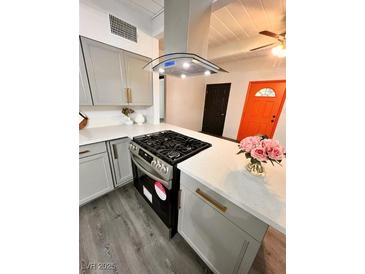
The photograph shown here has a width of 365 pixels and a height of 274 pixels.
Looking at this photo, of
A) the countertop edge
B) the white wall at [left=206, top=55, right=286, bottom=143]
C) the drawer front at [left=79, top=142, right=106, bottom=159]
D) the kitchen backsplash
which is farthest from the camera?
the white wall at [left=206, top=55, right=286, bottom=143]

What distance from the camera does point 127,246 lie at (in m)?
1.19

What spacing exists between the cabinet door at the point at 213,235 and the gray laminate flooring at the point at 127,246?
218 millimetres

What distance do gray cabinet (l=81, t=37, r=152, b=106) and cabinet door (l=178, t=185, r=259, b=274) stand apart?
4.95ft

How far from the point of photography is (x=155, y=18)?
181 cm

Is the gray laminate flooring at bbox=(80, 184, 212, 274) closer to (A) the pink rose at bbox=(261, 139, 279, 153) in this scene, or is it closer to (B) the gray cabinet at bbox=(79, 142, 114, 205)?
(B) the gray cabinet at bbox=(79, 142, 114, 205)

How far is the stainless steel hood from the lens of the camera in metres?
1.01

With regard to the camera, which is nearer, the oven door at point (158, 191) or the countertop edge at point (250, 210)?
the countertop edge at point (250, 210)

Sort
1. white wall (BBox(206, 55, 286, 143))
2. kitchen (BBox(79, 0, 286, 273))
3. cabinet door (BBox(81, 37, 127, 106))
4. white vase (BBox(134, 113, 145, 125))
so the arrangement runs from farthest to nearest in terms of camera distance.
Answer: white wall (BBox(206, 55, 286, 143)), white vase (BBox(134, 113, 145, 125)), cabinet door (BBox(81, 37, 127, 106)), kitchen (BBox(79, 0, 286, 273))

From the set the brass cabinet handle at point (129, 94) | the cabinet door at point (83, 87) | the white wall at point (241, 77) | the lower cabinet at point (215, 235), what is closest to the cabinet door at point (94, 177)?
the cabinet door at point (83, 87)

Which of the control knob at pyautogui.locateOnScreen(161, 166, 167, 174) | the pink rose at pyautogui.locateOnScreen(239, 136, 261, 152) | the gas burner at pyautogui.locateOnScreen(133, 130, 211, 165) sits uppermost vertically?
the pink rose at pyautogui.locateOnScreen(239, 136, 261, 152)

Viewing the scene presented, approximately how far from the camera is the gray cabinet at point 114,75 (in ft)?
4.82

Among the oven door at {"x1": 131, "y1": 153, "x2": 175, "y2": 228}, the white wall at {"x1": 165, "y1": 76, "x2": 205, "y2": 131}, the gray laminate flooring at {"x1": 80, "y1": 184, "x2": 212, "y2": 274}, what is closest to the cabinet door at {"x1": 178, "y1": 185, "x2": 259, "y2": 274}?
the oven door at {"x1": 131, "y1": 153, "x2": 175, "y2": 228}

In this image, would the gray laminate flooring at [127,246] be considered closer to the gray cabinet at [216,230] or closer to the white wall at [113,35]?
the gray cabinet at [216,230]
